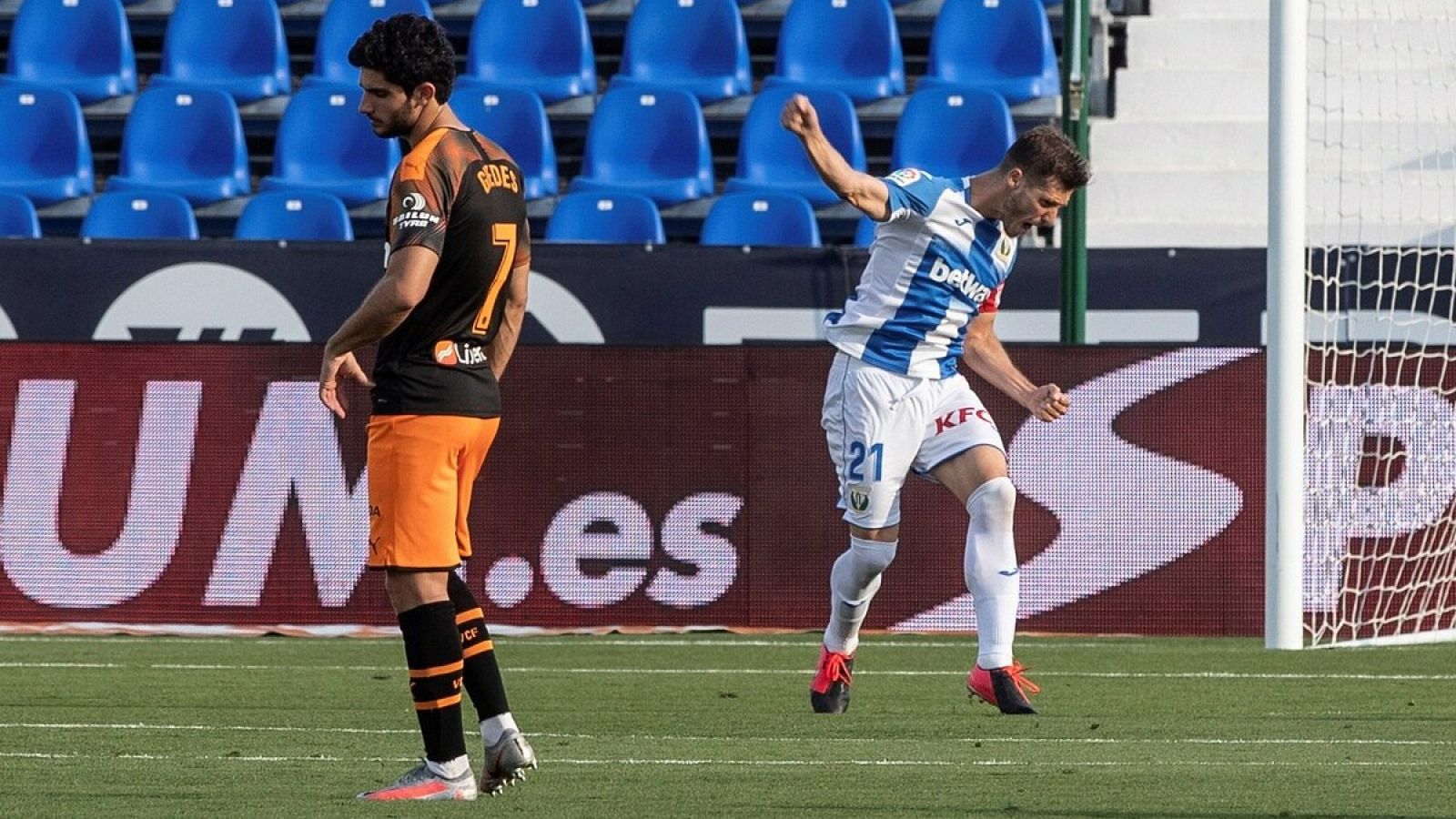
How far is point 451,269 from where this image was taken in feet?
17.4

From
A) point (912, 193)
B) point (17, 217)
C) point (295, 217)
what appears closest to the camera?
point (912, 193)

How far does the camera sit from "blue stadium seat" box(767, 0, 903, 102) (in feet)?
50.9

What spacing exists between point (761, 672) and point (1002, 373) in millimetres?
2116

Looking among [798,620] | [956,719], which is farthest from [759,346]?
[956,719]

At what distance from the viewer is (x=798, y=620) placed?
36.2 feet

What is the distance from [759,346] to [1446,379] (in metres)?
3.28

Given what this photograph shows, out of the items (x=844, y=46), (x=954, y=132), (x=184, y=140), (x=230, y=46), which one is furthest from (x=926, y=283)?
(x=230, y=46)

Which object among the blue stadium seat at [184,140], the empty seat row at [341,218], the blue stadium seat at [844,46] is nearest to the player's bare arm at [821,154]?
the empty seat row at [341,218]

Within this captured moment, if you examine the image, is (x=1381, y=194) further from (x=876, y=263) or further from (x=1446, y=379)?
(x=876, y=263)

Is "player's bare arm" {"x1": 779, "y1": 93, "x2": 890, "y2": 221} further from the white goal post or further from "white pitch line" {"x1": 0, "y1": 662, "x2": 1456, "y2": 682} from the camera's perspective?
the white goal post

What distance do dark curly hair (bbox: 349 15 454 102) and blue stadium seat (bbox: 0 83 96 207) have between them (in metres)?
10.4

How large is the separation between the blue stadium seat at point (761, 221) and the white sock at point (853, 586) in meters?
6.26

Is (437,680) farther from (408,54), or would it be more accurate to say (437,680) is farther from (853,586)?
(853,586)

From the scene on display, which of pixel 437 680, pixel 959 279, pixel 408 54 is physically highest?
pixel 408 54
